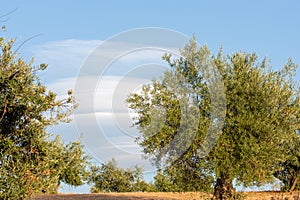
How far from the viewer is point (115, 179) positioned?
86312mm

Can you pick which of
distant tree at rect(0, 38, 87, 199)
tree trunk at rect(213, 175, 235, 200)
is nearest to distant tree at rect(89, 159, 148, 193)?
tree trunk at rect(213, 175, 235, 200)

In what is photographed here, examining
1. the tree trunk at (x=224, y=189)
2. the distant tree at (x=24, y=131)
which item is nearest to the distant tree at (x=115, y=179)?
the tree trunk at (x=224, y=189)

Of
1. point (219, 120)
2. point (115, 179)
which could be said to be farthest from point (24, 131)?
point (115, 179)

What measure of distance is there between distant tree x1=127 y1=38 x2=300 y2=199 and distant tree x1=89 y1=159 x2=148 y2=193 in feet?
174

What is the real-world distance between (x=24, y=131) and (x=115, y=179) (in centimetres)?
6776

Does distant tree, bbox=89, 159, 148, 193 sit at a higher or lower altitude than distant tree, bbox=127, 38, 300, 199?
higher

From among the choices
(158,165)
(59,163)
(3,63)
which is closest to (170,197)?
(158,165)

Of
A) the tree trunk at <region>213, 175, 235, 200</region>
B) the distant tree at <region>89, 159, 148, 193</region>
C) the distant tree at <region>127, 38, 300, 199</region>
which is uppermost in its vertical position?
the distant tree at <region>89, 159, 148, 193</region>

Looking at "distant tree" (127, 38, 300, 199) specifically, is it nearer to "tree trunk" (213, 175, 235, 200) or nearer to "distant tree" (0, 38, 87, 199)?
"tree trunk" (213, 175, 235, 200)

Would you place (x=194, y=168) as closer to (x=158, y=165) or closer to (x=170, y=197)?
(x=158, y=165)

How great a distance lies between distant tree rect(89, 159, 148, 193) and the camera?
84.6 meters

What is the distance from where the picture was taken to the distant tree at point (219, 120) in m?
30.3

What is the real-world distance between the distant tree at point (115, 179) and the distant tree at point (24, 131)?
64.2 meters

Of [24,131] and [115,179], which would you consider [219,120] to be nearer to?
[24,131]
